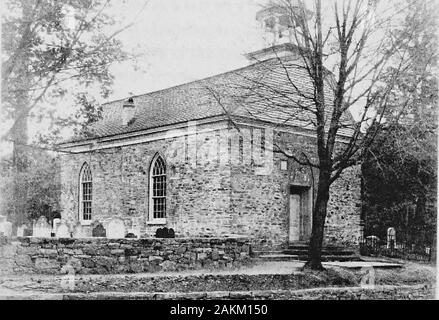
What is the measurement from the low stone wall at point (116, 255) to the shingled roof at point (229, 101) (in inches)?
167

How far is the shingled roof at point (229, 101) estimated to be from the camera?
19781 millimetres

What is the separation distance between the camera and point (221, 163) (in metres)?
20.8

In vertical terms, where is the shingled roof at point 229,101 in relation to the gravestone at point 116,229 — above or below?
above

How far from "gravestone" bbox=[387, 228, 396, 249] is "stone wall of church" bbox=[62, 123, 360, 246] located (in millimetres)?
1264

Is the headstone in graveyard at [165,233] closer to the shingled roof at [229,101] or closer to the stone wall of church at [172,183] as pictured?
the stone wall of church at [172,183]

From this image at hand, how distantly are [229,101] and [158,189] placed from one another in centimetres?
548

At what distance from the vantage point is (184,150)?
22.3 meters

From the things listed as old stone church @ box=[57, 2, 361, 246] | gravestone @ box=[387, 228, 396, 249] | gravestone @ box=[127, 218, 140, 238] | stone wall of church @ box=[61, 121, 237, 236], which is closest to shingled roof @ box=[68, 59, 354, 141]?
old stone church @ box=[57, 2, 361, 246]

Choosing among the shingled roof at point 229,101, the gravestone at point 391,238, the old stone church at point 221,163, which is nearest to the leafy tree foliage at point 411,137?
the gravestone at point 391,238

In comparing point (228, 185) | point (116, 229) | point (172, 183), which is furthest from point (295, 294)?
point (172, 183)

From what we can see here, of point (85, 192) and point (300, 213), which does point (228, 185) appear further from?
point (85, 192)

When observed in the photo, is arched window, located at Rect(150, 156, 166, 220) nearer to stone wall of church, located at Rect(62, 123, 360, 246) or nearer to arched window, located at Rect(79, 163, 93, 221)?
stone wall of church, located at Rect(62, 123, 360, 246)
